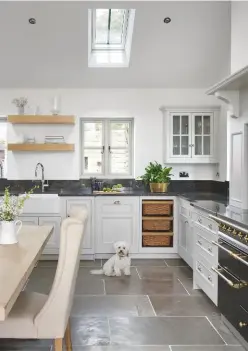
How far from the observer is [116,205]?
17.9 feet

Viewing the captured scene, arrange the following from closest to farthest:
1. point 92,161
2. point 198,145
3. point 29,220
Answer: point 29,220 → point 198,145 → point 92,161

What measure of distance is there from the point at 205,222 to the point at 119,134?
2.76 meters

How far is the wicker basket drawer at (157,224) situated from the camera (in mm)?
5441

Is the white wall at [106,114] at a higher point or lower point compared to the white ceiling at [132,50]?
lower

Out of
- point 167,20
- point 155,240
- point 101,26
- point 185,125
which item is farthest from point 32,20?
point 155,240

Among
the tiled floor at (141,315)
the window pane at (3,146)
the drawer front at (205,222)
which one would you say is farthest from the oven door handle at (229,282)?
the window pane at (3,146)

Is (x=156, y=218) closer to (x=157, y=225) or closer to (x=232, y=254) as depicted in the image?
(x=157, y=225)

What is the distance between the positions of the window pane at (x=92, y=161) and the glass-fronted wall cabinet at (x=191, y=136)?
101 cm

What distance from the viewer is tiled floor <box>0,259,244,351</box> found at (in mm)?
2883

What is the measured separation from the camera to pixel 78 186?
599 cm

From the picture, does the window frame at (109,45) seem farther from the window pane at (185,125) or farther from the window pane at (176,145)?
the window pane at (176,145)

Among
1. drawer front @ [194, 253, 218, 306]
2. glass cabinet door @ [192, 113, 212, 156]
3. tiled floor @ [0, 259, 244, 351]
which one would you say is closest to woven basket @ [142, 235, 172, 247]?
tiled floor @ [0, 259, 244, 351]

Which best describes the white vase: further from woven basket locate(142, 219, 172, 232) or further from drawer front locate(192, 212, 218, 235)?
woven basket locate(142, 219, 172, 232)

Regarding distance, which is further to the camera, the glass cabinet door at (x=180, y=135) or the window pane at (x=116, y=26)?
the glass cabinet door at (x=180, y=135)
